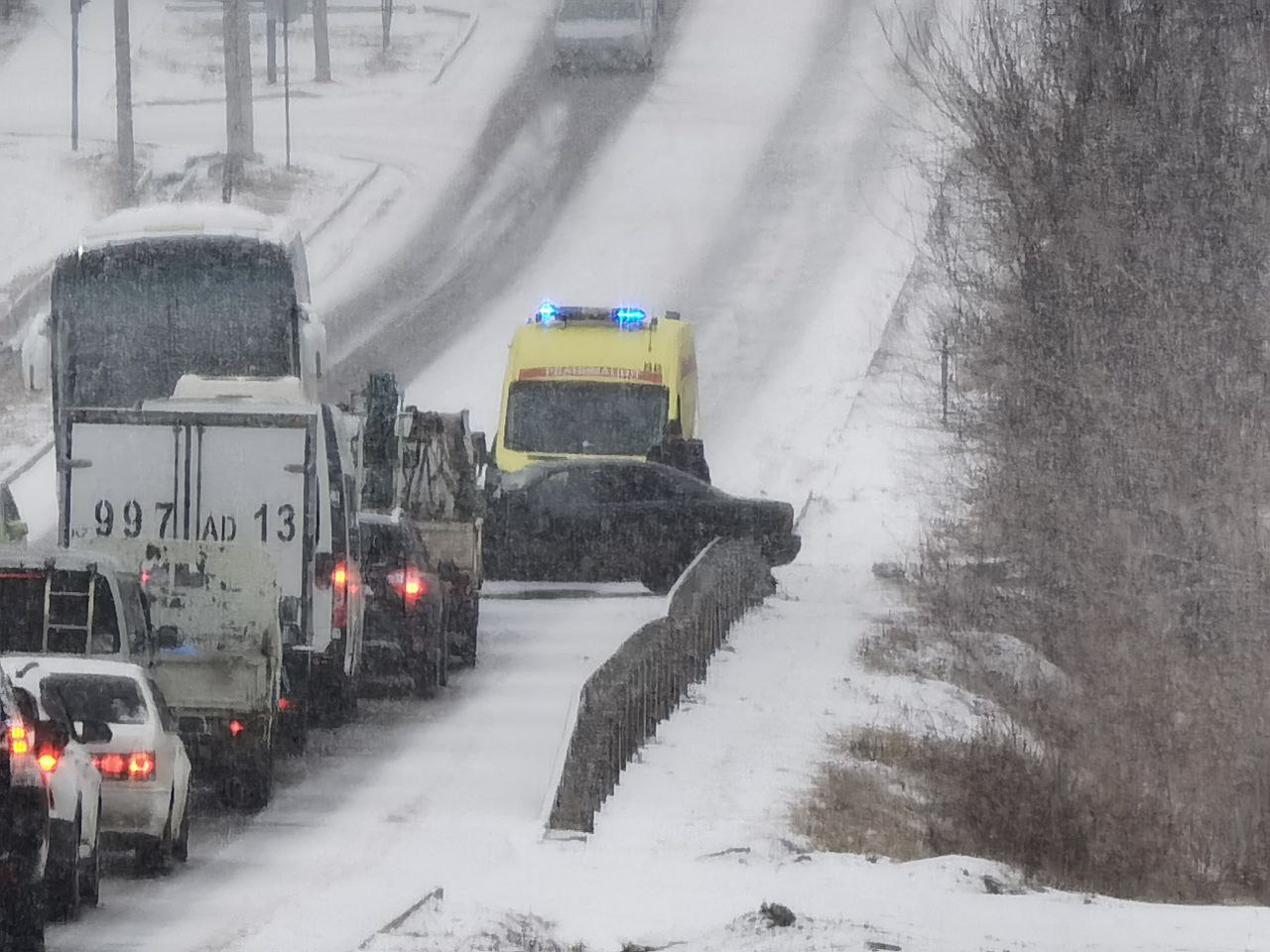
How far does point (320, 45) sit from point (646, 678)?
42.5 m

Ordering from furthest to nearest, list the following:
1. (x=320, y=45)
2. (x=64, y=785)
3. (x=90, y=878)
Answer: (x=320, y=45) < (x=90, y=878) < (x=64, y=785)

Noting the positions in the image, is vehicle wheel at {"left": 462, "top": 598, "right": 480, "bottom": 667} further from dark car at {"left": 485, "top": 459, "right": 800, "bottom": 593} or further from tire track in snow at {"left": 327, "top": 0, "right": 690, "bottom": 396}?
tire track in snow at {"left": 327, "top": 0, "right": 690, "bottom": 396}

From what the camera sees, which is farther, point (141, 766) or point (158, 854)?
point (158, 854)

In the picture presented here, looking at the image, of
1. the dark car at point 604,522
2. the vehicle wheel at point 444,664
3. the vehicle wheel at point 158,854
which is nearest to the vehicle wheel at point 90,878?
the vehicle wheel at point 158,854

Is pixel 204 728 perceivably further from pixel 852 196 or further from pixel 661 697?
pixel 852 196

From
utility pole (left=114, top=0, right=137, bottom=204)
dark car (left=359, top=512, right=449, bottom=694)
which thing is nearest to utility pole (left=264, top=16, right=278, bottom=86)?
utility pole (left=114, top=0, right=137, bottom=204)

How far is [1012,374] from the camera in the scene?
27.2 meters

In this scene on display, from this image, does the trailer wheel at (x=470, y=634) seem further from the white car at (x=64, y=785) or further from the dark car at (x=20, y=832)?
the dark car at (x=20, y=832)

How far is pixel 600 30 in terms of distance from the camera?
55469mm

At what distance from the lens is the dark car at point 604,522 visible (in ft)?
84.9

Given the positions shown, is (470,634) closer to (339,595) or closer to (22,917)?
(339,595)

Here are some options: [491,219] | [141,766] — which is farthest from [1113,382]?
[491,219]

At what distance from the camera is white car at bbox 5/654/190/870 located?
1211cm

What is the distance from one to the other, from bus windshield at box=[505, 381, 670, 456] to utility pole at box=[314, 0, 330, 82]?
1218 inches
